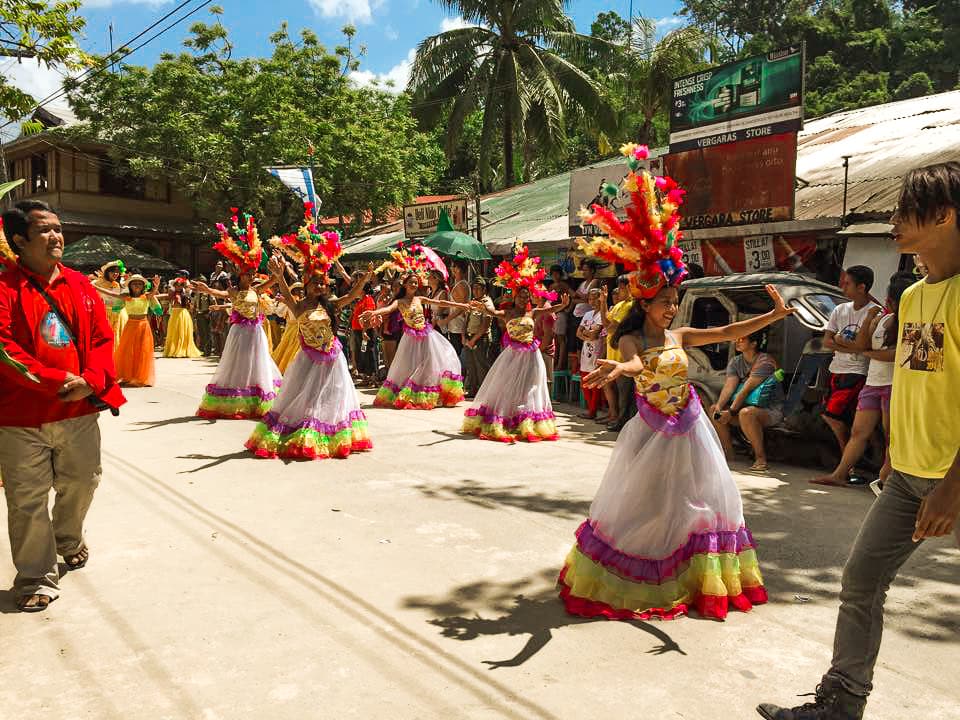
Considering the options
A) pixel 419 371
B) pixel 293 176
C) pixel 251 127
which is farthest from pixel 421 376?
pixel 251 127

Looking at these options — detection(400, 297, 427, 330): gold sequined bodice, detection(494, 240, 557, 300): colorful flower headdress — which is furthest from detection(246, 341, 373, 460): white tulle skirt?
detection(400, 297, 427, 330): gold sequined bodice

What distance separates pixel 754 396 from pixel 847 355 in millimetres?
983

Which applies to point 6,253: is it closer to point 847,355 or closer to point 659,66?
point 847,355

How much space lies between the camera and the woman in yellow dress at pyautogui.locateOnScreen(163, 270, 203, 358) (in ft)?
69.8

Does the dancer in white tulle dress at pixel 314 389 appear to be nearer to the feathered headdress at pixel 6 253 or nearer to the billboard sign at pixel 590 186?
the feathered headdress at pixel 6 253

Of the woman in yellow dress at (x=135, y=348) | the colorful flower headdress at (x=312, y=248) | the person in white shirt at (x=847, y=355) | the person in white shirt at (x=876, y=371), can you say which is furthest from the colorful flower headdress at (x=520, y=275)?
the woman in yellow dress at (x=135, y=348)

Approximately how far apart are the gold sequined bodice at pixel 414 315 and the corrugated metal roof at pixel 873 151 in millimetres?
5912

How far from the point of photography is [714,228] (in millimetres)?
13398

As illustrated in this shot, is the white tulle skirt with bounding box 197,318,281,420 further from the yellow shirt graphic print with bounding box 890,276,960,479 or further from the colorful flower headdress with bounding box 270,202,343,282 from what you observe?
the yellow shirt graphic print with bounding box 890,276,960,479

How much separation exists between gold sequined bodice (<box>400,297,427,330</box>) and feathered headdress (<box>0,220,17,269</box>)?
7482 mm

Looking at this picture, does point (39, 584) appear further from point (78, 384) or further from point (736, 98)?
point (736, 98)

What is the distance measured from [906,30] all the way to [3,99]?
34961mm

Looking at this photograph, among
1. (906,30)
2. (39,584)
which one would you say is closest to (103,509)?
(39,584)

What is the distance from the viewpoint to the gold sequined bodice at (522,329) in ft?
31.7
